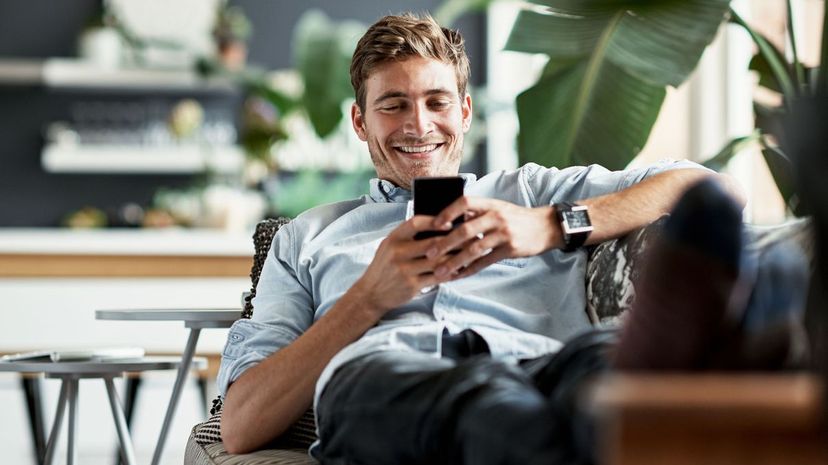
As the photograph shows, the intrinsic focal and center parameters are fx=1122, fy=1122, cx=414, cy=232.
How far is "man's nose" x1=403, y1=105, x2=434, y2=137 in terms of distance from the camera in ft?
6.62

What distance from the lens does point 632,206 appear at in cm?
185

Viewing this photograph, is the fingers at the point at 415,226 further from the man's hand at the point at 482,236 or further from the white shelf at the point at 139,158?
the white shelf at the point at 139,158

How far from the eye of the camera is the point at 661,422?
0.77m

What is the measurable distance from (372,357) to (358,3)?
4786 millimetres

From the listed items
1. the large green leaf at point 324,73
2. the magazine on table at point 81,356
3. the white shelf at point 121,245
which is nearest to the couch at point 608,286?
the magazine on table at point 81,356

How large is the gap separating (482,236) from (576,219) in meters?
0.21

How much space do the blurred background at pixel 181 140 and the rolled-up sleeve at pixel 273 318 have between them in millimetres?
2233

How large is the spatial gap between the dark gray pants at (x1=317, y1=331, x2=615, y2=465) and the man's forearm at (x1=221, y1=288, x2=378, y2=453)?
7.6 inches

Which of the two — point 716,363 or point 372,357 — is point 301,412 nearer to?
point 372,357

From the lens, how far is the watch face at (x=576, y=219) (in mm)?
1805

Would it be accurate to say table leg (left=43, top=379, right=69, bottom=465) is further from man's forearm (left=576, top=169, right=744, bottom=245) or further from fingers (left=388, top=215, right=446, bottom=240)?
man's forearm (left=576, top=169, right=744, bottom=245)

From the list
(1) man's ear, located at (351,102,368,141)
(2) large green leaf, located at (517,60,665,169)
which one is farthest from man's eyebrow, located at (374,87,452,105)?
(2) large green leaf, located at (517,60,665,169)

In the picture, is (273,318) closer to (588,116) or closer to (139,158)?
(588,116)

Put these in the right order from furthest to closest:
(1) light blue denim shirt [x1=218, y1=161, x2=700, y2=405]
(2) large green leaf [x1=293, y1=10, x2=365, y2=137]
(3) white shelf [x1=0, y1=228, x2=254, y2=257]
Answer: (3) white shelf [x1=0, y1=228, x2=254, y2=257], (2) large green leaf [x1=293, y1=10, x2=365, y2=137], (1) light blue denim shirt [x1=218, y1=161, x2=700, y2=405]
